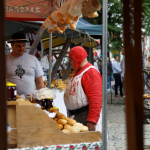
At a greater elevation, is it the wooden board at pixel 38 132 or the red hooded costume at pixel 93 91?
the red hooded costume at pixel 93 91

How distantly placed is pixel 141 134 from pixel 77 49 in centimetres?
255

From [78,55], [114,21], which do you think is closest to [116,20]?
[114,21]

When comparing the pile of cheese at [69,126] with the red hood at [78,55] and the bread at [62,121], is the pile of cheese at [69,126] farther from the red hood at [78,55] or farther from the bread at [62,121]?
A: the red hood at [78,55]

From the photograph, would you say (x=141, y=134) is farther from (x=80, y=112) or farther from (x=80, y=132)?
(x=80, y=112)

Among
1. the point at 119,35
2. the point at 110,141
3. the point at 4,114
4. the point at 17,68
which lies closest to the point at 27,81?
the point at 17,68

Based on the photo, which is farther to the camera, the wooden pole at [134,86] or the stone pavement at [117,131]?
the stone pavement at [117,131]

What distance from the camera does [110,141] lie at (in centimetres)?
497

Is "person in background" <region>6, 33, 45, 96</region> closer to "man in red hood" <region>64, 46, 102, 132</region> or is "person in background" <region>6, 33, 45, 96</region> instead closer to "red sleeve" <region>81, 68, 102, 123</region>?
"man in red hood" <region>64, 46, 102, 132</region>

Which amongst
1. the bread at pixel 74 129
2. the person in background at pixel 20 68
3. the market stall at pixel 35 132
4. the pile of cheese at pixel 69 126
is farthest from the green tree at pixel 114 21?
the market stall at pixel 35 132

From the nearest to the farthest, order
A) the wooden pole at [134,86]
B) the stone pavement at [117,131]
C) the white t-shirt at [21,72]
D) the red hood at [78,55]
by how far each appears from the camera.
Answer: the wooden pole at [134,86]
the red hood at [78,55]
the white t-shirt at [21,72]
the stone pavement at [117,131]

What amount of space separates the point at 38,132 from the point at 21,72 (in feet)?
6.43

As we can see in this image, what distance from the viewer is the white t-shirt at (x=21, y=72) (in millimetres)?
3789

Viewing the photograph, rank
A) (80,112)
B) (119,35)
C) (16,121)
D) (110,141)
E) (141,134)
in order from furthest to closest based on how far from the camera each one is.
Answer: (119,35), (110,141), (80,112), (16,121), (141,134)

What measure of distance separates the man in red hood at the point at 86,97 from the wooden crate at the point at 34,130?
0.85m
